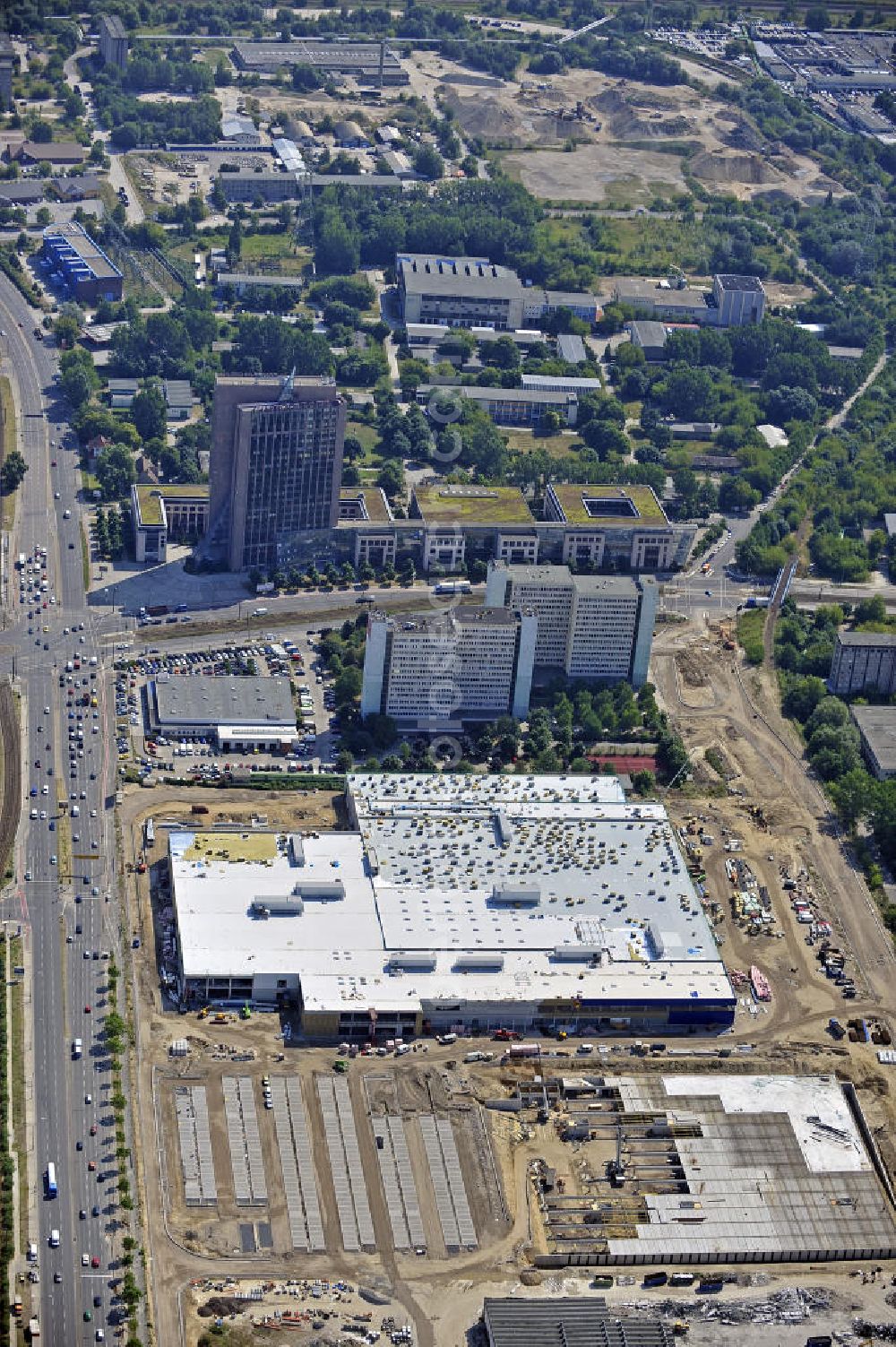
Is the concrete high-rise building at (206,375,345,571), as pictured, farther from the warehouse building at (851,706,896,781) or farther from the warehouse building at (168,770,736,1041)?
the warehouse building at (851,706,896,781)

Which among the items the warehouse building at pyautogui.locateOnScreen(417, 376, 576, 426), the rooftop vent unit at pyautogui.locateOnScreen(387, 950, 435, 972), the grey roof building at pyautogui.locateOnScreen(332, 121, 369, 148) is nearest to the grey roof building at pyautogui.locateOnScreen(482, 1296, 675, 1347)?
the rooftop vent unit at pyautogui.locateOnScreen(387, 950, 435, 972)

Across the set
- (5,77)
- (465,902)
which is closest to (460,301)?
(5,77)

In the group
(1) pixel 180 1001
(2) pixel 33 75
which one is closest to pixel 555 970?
(1) pixel 180 1001

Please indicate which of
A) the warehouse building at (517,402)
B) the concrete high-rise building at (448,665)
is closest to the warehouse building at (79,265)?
the warehouse building at (517,402)

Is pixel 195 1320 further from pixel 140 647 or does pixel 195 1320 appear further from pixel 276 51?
pixel 276 51

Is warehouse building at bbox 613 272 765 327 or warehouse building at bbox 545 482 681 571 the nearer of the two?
warehouse building at bbox 545 482 681 571

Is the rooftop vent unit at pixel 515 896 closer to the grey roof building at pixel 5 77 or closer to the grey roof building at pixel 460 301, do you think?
the grey roof building at pixel 460 301
